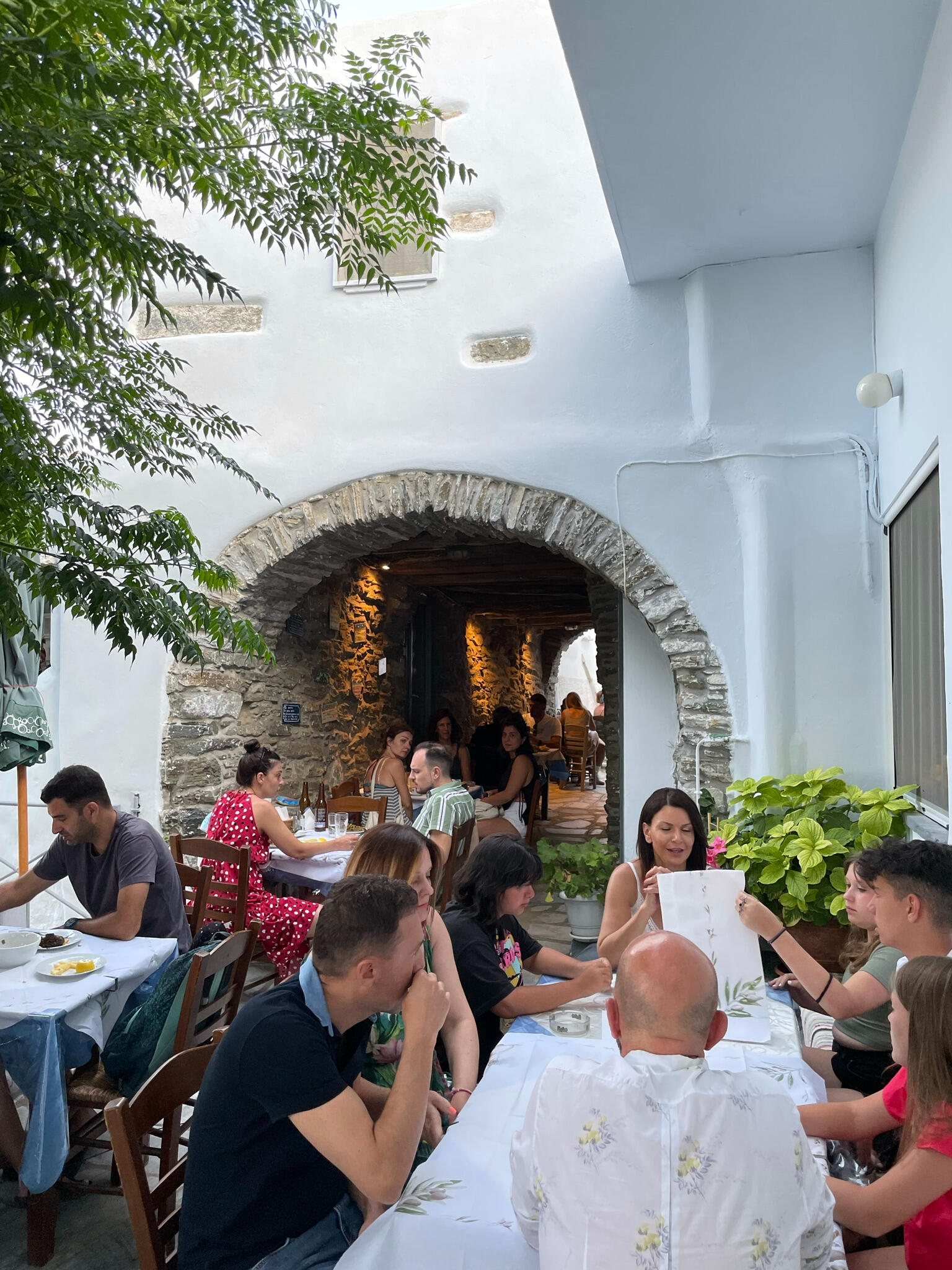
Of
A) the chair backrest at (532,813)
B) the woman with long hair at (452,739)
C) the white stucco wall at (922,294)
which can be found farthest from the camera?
the chair backrest at (532,813)

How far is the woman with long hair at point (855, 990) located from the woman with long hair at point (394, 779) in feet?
12.1

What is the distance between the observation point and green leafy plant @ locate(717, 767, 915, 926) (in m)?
3.64

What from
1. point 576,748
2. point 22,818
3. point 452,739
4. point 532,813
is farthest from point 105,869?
point 576,748

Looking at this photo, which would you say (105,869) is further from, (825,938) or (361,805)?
(825,938)

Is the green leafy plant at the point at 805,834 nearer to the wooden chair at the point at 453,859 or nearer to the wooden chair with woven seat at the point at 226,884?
the wooden chair at the point at 453,859

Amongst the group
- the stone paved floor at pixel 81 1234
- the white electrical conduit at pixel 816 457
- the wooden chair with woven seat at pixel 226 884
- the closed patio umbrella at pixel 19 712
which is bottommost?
the stone paved floor at pixel 81 1234

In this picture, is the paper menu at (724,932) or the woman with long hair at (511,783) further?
the woman with long hair at (511,783)

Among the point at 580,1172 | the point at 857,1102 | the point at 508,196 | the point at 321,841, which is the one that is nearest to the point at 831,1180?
the point at 857,1102

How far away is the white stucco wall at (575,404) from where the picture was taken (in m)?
4.74

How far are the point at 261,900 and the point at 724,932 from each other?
265 cm

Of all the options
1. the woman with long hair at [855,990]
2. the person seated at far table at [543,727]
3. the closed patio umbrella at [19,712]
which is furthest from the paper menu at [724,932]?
the person seated at far table at [543,727]

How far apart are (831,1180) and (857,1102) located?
0.22m

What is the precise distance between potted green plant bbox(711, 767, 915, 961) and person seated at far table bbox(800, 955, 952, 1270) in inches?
80.9

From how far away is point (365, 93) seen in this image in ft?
12.1
